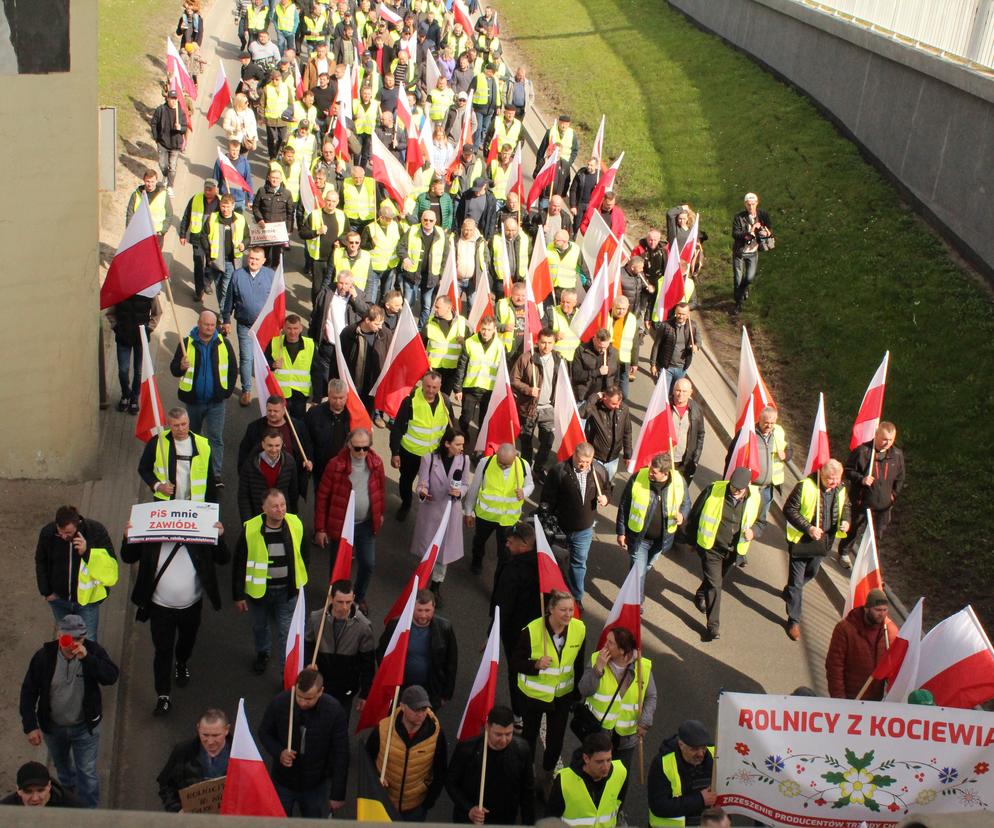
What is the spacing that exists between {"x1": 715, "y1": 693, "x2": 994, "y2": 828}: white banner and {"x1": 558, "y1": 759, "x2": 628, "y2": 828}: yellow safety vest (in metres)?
0.62

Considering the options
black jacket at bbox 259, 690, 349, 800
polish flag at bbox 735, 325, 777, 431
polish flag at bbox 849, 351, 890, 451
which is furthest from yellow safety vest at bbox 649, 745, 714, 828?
polish flag at bbox 849, 351, 890, 451

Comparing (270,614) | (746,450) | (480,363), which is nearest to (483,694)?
(270,614)

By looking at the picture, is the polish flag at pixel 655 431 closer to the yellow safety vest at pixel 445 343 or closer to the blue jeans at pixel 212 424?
the yellow safety vest at pixel 445 343

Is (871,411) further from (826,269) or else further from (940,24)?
(940,24)

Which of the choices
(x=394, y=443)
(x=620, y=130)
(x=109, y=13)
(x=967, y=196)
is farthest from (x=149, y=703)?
(x=109, y=13)

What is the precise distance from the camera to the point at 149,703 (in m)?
10.1

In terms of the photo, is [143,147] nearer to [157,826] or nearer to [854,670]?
[854,670]

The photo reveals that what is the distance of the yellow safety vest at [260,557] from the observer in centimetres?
980

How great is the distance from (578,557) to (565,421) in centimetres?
142

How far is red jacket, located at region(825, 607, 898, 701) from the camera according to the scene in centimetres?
997

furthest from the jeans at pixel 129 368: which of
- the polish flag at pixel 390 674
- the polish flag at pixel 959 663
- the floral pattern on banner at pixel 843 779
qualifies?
the floral pattern on banner at pixel 843 779

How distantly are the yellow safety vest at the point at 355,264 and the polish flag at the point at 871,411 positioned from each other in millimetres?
5689

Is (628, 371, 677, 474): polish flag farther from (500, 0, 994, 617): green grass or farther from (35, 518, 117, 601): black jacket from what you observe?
(35, 518, 117, 601): black jacket

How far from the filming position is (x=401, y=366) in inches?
531
